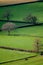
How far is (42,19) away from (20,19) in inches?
7.0

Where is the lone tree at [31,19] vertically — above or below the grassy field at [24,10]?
below

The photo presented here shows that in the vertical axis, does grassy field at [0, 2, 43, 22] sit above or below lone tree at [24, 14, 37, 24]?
above

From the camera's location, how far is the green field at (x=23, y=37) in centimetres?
143

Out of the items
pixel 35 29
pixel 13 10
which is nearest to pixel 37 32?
pixel 35 29

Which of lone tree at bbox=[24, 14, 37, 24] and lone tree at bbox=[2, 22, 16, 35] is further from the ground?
lone tree at bbox=[24, 14, 37, 24]

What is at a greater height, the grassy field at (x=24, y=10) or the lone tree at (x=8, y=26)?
the grassy field at (x=24, y=10)

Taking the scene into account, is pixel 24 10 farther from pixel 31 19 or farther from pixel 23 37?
pixel 23 37

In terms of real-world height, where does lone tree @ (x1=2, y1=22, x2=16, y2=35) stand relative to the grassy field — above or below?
below

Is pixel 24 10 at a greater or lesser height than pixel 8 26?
greater

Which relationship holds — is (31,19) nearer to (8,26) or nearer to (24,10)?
(24,10)

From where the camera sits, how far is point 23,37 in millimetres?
1457

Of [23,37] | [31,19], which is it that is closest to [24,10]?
[31,19]

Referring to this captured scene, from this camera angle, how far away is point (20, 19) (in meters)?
1.46

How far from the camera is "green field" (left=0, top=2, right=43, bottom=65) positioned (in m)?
1.43
